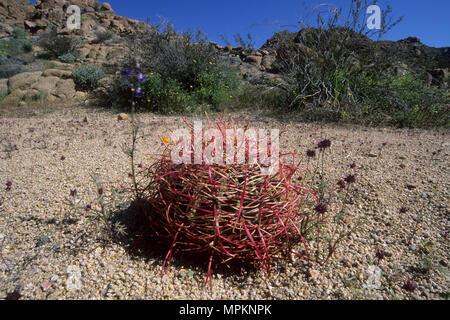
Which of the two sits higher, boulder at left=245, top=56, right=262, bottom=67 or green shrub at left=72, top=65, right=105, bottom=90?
boulder at left=245, top=56, right=262, bottom=67

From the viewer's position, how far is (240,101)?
7.58m

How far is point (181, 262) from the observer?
158 cm

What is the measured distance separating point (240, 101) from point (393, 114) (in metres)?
3.91

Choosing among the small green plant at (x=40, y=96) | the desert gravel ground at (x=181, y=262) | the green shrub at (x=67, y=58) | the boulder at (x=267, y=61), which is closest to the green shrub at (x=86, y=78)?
the small green plant at (x=40, y=96)

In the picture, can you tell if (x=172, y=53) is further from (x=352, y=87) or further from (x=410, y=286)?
(x=410, y=286)

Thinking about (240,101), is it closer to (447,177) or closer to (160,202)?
(447,177)

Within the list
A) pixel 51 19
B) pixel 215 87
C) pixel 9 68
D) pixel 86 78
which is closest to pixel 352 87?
pixel 215 87

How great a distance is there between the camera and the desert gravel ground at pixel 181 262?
1.40m

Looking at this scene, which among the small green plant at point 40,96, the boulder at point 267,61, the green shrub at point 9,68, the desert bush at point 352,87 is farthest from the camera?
the boulder at point 267,61

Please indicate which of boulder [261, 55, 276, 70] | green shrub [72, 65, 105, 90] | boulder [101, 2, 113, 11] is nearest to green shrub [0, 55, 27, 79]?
green shrub [72, 65, 105, 90]

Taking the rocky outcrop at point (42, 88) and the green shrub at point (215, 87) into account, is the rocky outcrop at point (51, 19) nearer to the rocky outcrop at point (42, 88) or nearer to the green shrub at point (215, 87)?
the rocky outcrop at point (42, 88)

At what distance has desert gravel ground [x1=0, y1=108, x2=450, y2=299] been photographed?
1399mm

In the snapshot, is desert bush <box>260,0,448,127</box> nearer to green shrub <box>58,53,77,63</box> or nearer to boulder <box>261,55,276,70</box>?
boulder <box>261,55,276,70</box>
